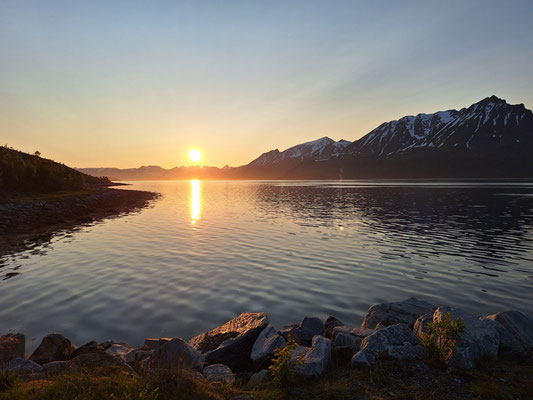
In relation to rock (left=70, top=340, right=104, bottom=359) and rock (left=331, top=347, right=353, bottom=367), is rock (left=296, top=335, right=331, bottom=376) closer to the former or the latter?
rock (left=331, top=347, right=353, bottom=367)

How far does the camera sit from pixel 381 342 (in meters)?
9.71

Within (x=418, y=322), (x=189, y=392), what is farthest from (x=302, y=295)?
(x=189, y=392)

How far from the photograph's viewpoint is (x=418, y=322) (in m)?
11.3

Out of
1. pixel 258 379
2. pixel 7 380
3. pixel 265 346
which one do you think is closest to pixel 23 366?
pixel 7 380

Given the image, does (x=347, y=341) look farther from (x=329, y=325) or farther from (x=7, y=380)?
(x=7, y=380)

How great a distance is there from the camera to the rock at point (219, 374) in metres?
8.95

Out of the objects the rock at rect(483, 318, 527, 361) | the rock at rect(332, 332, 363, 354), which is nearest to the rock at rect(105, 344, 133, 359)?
the rock at rect(332, 332, 363, 354)

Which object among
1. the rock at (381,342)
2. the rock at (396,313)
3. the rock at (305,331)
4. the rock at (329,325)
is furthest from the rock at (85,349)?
the rock at (396,313)

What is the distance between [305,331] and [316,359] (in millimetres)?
3604

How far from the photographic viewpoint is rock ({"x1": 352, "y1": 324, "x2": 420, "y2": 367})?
29.8ft

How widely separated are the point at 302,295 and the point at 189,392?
37.5 feet

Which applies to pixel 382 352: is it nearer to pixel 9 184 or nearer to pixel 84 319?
pixel 84 319

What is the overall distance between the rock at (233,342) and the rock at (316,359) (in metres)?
2.70

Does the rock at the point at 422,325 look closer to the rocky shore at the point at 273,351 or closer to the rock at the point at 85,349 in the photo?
the rocky shore at the point at 273,351
